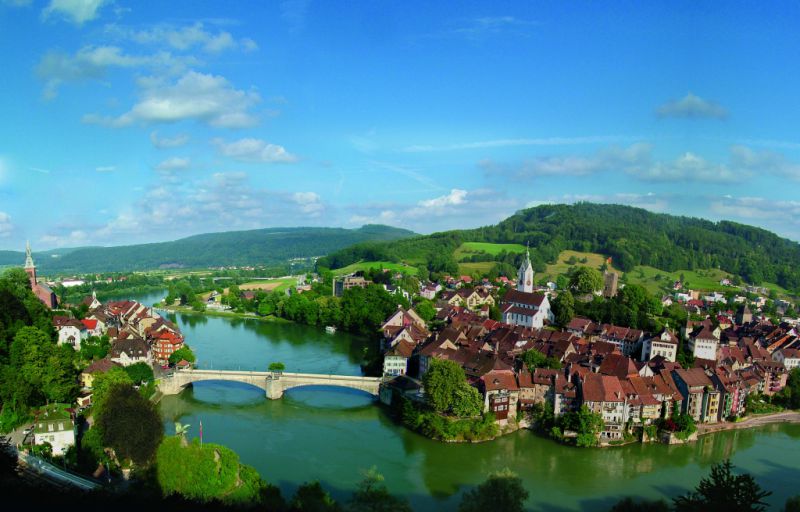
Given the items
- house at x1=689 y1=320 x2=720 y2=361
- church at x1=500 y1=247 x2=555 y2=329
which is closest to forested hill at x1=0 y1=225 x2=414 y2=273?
church at x1=500 y1=247 x2=555 y2=329

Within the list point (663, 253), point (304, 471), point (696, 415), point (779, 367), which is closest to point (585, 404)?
point (696, 415)

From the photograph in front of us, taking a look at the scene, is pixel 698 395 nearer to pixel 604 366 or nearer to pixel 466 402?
pixel 604 366

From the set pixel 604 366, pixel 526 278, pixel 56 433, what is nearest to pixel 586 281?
pixel 526 278

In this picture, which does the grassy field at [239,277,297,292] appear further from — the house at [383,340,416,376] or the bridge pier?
the bridge pier

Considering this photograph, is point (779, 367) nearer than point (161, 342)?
Yes

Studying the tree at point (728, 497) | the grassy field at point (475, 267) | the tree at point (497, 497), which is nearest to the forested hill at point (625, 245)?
the grassy field at point (475, 267)

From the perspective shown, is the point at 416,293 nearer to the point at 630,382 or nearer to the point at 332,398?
the point at 332,398
